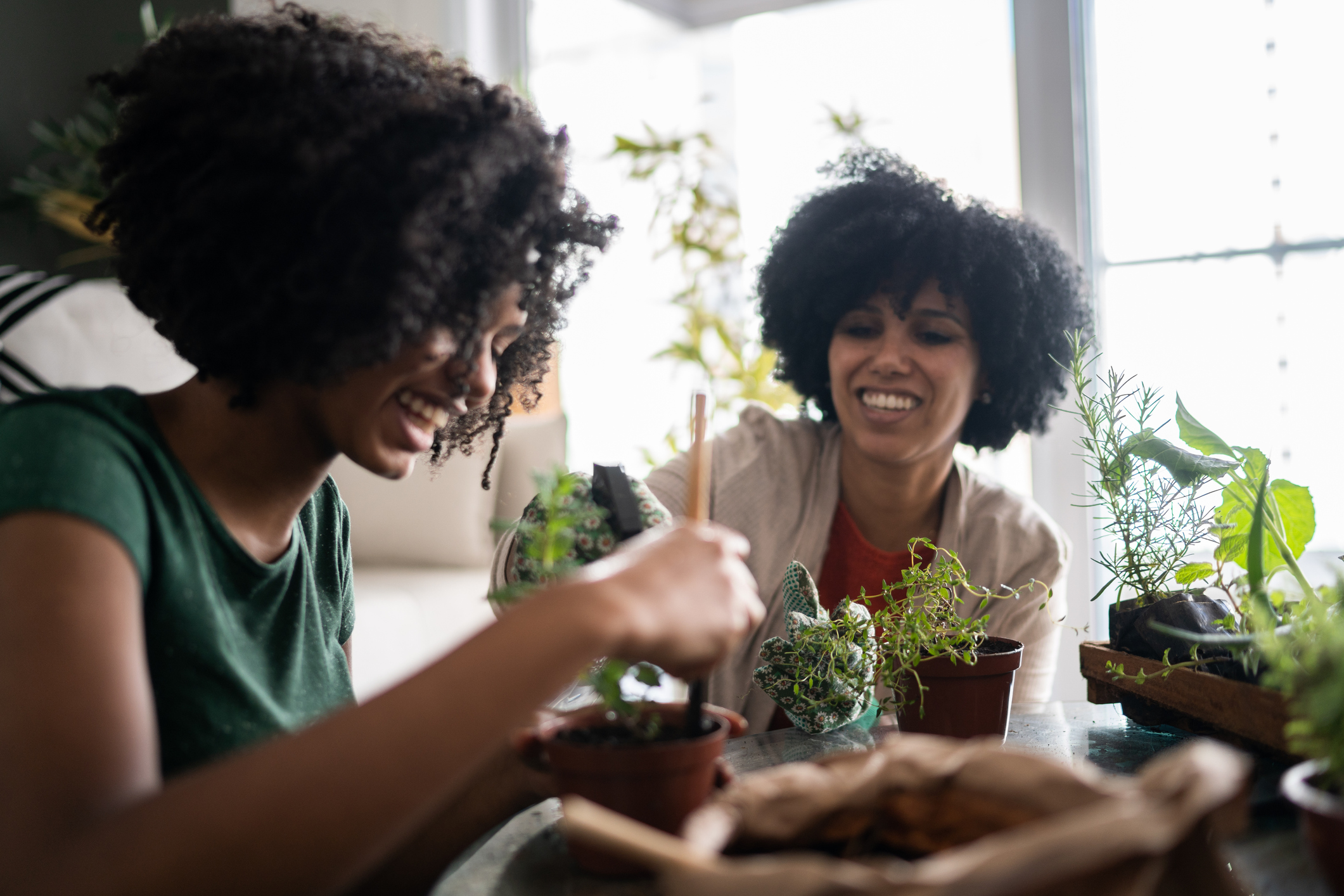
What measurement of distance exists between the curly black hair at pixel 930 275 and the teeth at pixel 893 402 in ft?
0.55

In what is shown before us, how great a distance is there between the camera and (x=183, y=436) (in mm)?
916

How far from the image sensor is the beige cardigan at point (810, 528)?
1.70m

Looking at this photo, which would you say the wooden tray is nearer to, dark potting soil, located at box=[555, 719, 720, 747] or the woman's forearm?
dark potting soil, located at box=[555, 719, 720, 747]


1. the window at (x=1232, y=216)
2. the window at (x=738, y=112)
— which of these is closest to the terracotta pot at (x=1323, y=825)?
the window at (x=738, y=112)

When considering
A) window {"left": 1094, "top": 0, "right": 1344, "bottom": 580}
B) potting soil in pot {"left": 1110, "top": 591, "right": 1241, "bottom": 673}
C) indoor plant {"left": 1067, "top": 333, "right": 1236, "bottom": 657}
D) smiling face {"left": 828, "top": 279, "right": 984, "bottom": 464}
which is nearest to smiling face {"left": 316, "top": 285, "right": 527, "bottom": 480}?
indoor plant {"left": 1067, "top": 333, "right": 1236, "bottom": 657}

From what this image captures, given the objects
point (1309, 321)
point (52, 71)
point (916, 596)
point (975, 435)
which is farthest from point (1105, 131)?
point (52, 71)

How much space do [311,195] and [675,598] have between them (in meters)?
0.45

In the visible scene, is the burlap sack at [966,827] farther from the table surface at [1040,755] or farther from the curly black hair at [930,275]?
the curly black hair at [930,275]

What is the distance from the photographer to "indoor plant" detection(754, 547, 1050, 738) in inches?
39.3

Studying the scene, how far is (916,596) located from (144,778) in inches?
27.7

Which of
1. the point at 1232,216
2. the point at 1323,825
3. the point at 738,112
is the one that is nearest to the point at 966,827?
the point at 1323,825

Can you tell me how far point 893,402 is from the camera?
6.22ft

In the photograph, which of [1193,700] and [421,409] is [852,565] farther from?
[421,409]

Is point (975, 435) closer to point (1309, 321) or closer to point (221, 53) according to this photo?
point (1309, 321)
